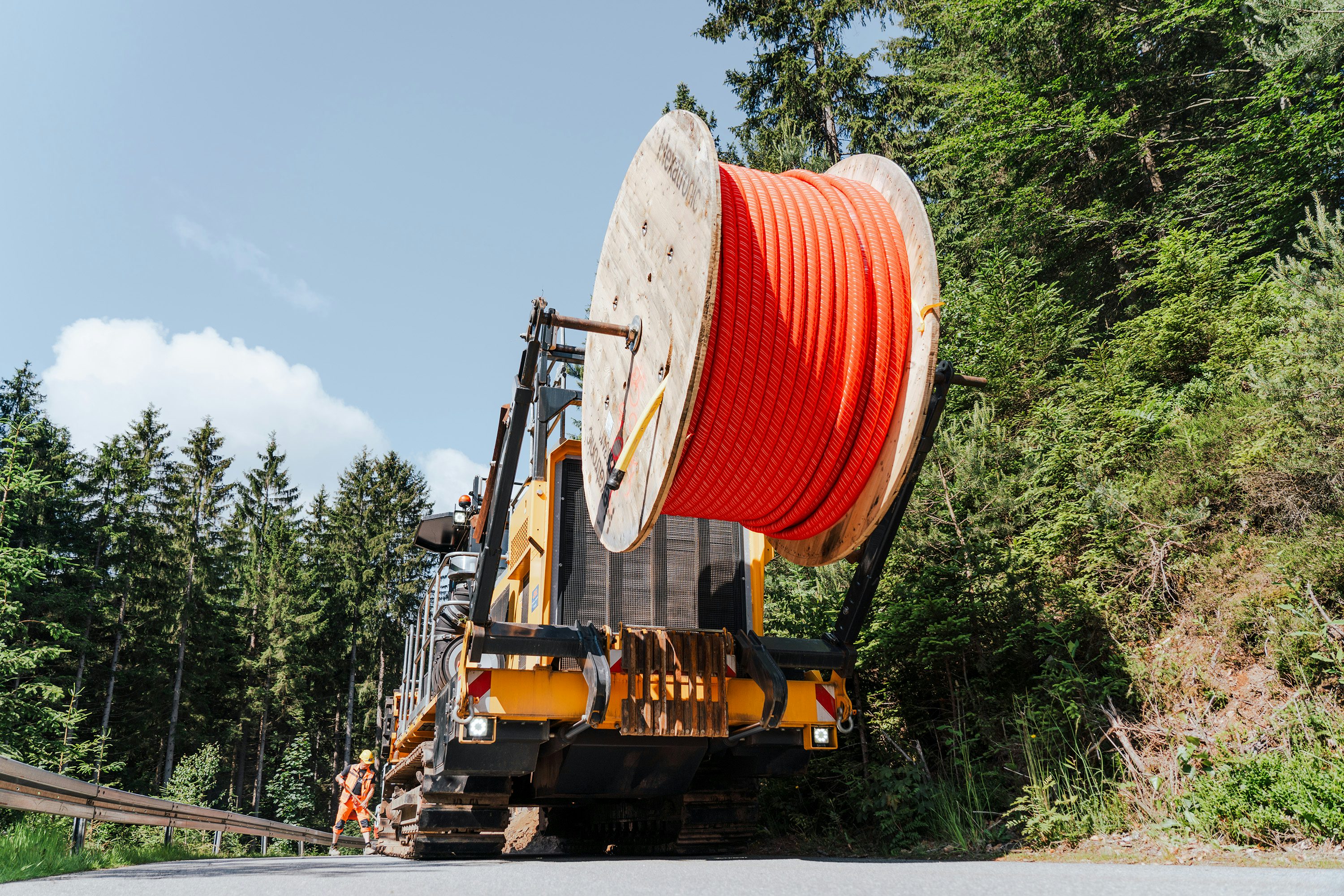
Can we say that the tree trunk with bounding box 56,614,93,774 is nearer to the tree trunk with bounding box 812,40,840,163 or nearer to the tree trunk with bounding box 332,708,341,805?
the tree trunk with bounding box 332,708,341,805

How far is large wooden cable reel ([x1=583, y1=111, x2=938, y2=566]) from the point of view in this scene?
3982 mm

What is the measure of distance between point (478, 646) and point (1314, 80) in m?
12.8

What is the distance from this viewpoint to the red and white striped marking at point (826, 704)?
19.8ft

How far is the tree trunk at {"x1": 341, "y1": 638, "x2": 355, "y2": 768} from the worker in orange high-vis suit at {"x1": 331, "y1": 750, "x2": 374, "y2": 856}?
987 inches

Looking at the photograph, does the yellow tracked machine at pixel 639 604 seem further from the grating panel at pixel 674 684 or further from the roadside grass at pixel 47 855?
the roadside grass at pixel 47 855

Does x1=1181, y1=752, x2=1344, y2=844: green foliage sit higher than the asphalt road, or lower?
higher

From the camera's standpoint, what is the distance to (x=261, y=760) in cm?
3703

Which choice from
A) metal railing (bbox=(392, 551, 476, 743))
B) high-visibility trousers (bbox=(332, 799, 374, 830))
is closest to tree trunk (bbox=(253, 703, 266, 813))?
high-visibility trousers (bbox=(332, 799, 374, 830))

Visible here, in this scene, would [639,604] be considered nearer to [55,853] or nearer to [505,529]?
[505,529]

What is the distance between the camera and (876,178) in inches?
210

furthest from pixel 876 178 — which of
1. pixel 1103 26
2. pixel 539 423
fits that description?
pixel 1103 26

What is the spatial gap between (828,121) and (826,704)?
609 inches

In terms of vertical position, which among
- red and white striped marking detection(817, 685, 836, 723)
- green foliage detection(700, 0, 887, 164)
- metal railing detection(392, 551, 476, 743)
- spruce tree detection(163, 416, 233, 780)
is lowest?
red and white striped marking detection(817, 685, 836, 723)

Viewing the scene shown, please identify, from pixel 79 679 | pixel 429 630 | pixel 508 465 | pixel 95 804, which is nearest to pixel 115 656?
pixel 79 679
